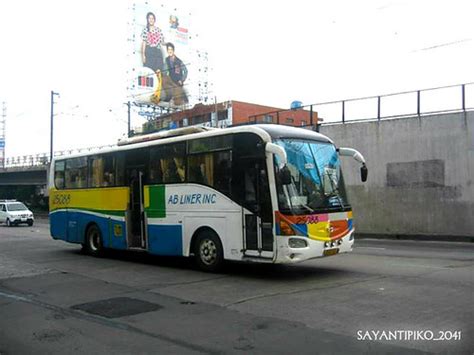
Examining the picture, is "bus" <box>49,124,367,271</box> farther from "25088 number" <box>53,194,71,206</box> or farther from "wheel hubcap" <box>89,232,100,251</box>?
"25088 number" <box>53,194,71,206</box>

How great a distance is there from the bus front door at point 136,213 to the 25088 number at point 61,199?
377cm

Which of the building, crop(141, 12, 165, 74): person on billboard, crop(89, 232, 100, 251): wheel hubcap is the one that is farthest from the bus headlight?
crop(141, 12, 165, 74): person on billboard

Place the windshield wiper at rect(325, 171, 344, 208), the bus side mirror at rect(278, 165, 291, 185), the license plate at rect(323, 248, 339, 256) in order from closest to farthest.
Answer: the bus side mirror at rect(278, 165, 291, 185), the license plate at rect(323, 248, 339, 256), the windshield wiper at rect(325, 171, 344, 208)

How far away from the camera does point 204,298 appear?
8953 mm

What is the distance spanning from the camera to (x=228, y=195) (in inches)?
444

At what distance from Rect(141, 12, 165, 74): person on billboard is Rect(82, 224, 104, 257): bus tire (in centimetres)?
4239

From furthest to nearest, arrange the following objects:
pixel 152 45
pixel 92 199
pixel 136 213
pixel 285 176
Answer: pixel 152 45, pixel 92 199, pixel 136 213, pixel 285 176

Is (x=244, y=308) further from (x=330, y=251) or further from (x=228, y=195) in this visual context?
(x=228, y=195)

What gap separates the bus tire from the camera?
15.9m

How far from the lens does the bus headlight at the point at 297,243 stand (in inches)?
399

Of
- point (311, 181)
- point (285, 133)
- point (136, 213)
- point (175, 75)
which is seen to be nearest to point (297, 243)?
point (311, 181)

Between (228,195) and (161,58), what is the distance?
162ft

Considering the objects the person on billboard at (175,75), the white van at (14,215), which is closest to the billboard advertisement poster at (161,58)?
the person on billboard at (175,75)

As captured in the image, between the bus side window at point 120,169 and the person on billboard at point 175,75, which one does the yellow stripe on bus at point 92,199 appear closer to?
the bus side window at point 120,169
